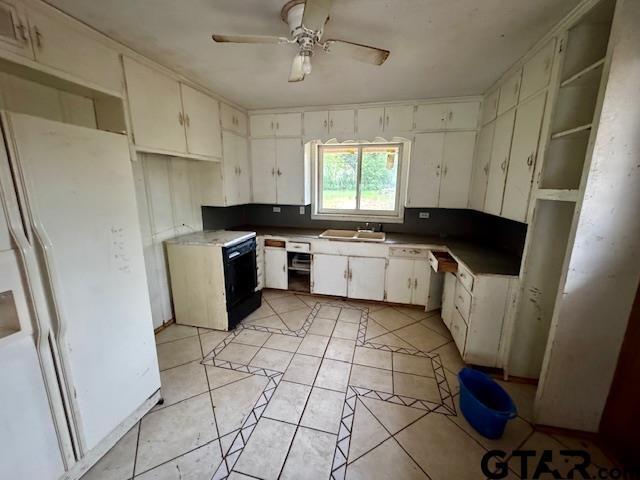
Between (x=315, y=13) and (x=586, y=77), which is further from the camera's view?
(x=586, y=77)

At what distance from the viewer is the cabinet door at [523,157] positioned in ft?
5.96

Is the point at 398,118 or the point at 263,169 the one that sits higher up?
the point at 398,118

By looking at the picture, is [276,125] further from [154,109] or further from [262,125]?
[154,109]

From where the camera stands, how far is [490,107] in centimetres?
268

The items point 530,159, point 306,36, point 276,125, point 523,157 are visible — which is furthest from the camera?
point 276,125

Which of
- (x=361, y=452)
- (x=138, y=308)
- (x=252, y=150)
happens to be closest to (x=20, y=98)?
(x=138, y=308)

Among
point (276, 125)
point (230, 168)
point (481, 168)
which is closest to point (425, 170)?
point (481, 168)

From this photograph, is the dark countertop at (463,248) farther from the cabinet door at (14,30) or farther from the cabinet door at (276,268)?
the cabinet door at (14,30)

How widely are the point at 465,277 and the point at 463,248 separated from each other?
597 mm

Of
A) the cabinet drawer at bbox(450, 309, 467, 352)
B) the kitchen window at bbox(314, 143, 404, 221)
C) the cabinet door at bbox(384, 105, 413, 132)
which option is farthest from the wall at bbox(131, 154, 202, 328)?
the cabinet drawer at bbox(450, 309, 467, 352)

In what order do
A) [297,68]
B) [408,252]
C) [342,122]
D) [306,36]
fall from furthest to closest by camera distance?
[342,122], [408,252], [297,68], [306,36]

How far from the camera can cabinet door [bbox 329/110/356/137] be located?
3.29 metres

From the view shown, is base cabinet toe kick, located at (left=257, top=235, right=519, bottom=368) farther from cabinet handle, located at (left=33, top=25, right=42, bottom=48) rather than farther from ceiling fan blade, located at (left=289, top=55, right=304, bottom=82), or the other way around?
cabinet handle, located at (left=33, top=25, right=42, bottom=48)

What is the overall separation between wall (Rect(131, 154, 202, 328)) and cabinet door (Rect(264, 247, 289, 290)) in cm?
103
